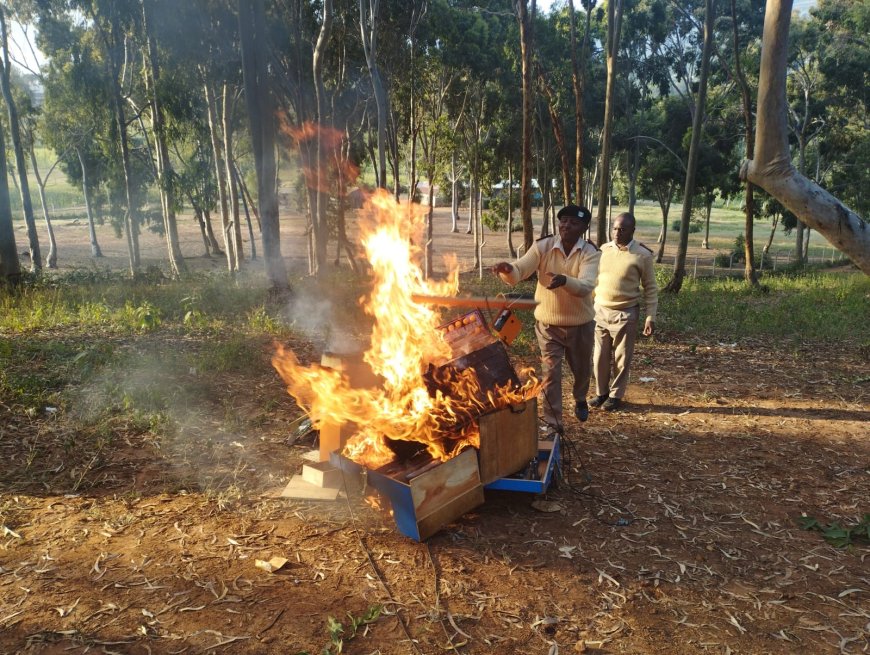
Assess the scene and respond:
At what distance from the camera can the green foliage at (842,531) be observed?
172 inches

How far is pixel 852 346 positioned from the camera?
33.6 ft

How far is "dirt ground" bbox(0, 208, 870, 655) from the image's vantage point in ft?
11.1

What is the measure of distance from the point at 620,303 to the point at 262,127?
1049 centimetres

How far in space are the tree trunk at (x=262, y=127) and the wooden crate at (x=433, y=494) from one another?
426 inches

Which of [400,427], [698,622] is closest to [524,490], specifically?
[400,427]

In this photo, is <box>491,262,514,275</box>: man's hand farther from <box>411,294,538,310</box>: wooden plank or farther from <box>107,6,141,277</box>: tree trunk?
<box>107,6,141,277</box>: tree trunk

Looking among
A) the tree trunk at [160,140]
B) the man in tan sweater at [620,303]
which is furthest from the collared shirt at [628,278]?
the tree trunk at [160,140]

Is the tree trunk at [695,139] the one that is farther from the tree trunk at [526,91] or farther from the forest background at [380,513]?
the tree trunk at [526,91]

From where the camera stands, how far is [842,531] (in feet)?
14.6

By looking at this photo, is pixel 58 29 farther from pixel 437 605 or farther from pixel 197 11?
pixel 437 605

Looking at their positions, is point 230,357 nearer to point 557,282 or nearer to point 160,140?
point 557,282

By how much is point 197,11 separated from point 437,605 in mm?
23476

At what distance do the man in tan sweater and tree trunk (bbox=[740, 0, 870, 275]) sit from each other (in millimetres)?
3741

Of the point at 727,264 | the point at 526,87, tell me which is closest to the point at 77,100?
the point at 526,87
